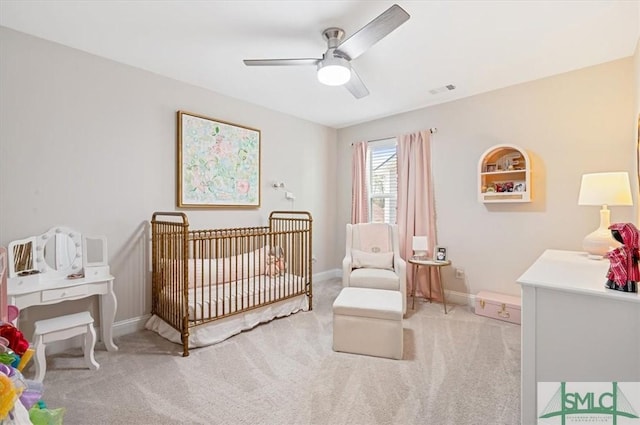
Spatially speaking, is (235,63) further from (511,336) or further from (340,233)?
(511,336)

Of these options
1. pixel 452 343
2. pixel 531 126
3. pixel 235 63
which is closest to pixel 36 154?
pixel 235 63

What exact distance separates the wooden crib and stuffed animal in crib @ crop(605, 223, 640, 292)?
2.43 m

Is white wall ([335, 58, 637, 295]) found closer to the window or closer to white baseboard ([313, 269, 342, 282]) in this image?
the window

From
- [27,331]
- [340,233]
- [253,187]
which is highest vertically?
[253,187]

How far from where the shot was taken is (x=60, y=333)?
195 cm

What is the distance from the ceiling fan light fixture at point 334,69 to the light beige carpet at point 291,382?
6.84ft

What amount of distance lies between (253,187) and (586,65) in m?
3.52

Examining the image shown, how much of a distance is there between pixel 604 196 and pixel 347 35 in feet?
7.25

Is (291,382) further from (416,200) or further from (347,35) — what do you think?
(416,200)

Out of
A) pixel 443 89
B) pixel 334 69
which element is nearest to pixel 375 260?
pixel 443 89

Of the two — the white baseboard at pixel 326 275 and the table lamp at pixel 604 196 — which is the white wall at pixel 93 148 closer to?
the white baseboard at pixel 326 275

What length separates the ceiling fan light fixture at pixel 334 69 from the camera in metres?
2.01

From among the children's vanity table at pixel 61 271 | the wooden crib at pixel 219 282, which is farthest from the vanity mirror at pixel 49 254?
the wooden crib at pixel 219 282

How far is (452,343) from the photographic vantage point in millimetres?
2447
